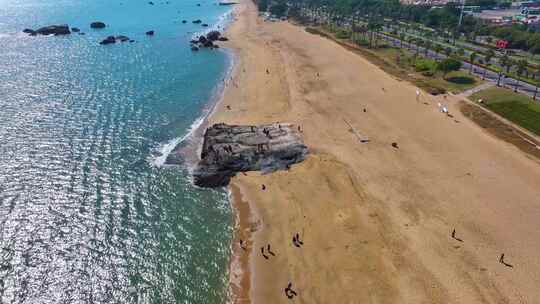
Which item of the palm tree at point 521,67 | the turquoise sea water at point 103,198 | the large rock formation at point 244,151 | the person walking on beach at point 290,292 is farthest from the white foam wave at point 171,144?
the palm tree at point 521,67

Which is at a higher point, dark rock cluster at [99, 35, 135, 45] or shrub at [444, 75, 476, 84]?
dark rock cluster at [99, 35, 135, 45]

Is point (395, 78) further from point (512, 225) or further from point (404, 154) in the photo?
point (512, 225)

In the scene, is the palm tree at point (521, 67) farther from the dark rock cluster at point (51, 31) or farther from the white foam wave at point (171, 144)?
the dark rock cluster at point (51, 31)

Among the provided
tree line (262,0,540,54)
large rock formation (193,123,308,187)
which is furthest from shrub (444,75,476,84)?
large rock formation (193,123,308,187)

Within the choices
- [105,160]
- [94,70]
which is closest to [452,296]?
[105,160]

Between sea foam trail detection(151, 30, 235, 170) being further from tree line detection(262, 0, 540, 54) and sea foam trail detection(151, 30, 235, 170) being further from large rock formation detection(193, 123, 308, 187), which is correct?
tree line detection(262, 0, 540, 54)

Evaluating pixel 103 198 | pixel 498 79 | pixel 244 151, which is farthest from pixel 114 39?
pixel 498 79
